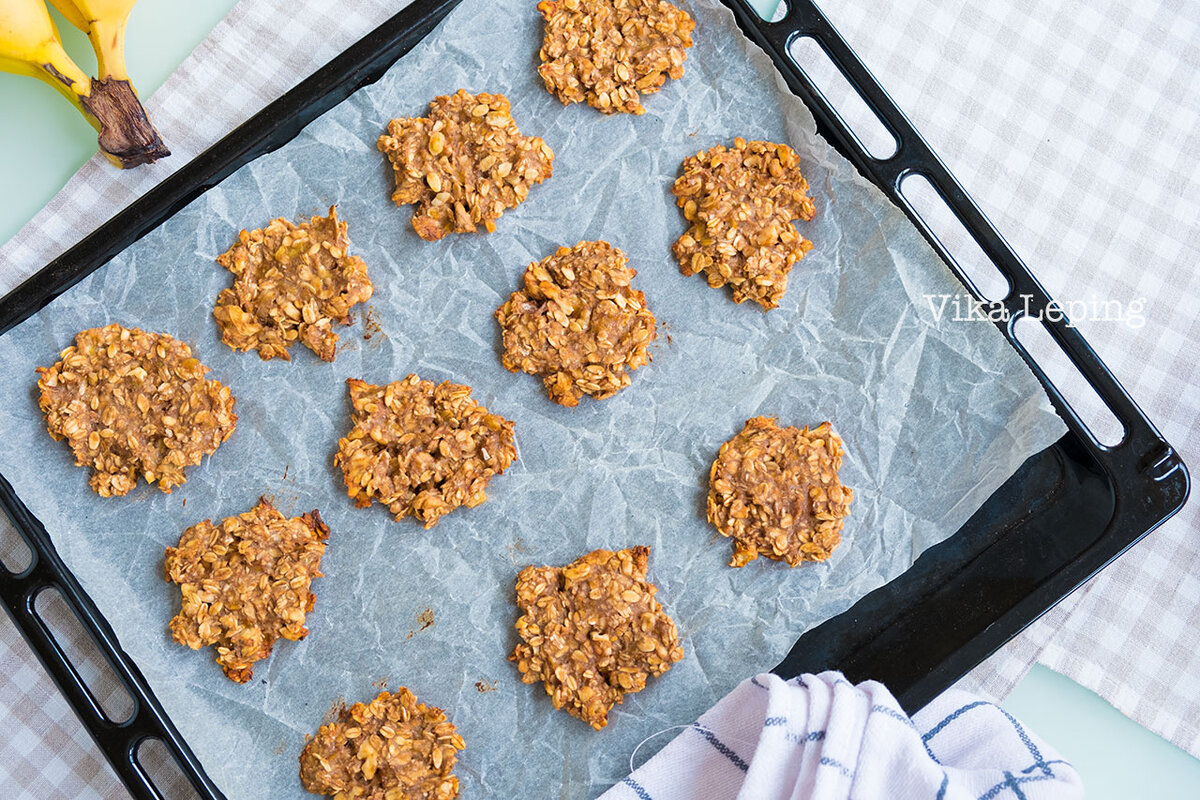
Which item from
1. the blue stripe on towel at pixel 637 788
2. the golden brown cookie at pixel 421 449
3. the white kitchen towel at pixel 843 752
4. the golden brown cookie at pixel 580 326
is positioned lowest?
the blue stripe on towel at pixel 637 788

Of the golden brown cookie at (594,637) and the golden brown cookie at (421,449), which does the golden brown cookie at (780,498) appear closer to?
the golden brown cookie at (594,637)

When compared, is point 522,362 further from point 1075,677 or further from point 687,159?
point 1075,677

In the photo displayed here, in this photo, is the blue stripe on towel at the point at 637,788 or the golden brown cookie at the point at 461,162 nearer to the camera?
the blue stripe on towel at the point at 637,788

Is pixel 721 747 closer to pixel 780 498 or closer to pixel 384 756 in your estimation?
pixel 780 498

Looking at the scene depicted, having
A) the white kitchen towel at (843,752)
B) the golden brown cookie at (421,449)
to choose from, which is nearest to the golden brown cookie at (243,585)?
the golden brown cookie at (421,449)

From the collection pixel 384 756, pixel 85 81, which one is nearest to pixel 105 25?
pixel 85 81

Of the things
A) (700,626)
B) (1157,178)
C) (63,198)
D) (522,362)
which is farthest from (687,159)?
(63,198)
